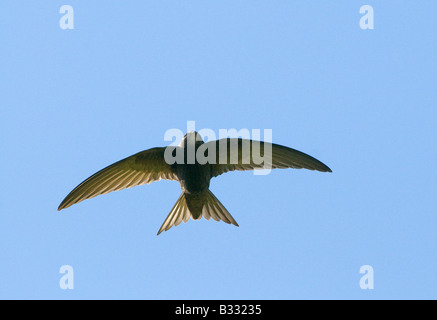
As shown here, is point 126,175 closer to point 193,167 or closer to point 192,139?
point 193,167

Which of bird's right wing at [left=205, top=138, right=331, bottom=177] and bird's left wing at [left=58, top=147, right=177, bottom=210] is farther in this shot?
bird's left wing at [left=58, top=147, right=177, bottom=210]

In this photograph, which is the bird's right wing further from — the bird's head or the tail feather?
the tail feather

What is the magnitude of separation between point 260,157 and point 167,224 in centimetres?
117

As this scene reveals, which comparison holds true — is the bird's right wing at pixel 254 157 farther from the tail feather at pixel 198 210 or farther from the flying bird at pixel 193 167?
the tail feather at pixel 198 210

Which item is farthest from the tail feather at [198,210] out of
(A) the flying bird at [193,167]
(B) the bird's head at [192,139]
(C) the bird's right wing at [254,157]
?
(B) the bird's head at [192,139]

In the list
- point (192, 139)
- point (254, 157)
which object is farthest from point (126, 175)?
point (254, 157)

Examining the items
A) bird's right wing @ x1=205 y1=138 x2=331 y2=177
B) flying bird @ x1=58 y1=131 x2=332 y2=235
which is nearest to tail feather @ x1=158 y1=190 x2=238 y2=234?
flying bird @ x1=58 y1=131 x2=332 y2=235

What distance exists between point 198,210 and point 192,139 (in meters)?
0.75

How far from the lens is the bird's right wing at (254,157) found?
911 centimetres

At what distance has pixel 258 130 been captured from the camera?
9.35 metres

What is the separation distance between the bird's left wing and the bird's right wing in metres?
0.52

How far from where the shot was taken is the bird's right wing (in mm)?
9109

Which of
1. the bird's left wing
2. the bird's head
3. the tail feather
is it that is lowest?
the tail feather
